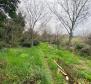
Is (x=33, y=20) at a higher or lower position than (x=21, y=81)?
higher

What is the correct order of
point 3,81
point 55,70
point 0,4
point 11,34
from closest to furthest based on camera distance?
point 3,81, point 55,70, point 0,4, point 11,34

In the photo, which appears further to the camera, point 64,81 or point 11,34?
point 11,34

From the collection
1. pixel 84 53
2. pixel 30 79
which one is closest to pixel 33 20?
pixel 84 53

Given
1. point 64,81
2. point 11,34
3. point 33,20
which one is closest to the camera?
point 64,81

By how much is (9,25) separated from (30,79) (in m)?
28.7

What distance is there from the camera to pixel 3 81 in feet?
28.3

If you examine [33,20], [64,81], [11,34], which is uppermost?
[33,20]

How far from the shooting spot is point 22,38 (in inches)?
1743

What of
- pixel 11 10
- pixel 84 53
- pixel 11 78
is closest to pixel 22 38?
pixel 84 53

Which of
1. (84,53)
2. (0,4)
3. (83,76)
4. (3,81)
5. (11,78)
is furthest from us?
(84,53)

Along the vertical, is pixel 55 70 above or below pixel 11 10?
below

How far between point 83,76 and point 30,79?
4.72m

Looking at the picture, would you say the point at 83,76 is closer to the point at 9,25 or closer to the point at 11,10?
the point at 11,10

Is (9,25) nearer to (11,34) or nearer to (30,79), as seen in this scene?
(11,34)
